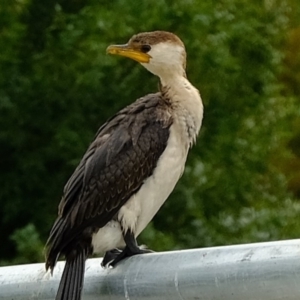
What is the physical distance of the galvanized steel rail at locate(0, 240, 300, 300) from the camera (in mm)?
1570

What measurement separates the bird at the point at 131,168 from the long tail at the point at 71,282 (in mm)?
129

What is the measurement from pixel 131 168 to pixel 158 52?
44cm

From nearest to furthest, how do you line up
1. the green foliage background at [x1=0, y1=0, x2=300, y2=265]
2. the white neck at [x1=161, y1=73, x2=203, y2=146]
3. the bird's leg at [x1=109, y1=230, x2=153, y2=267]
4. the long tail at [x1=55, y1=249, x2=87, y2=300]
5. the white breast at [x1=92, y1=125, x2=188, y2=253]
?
the long tail at [x1=55, y1=249, x2=87, y2=300], the bird's leg at [x1=109, y1=230, x2=153, y2=267], the white breast at [x1=92, y1=125, x2=188, y2=253], the white neck at [x1=161, y1=73, x2=203, y2=146], the green foliage background at [x1=0, y1=0, x2=300, y2=265]

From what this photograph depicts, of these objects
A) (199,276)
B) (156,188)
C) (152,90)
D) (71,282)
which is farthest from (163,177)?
(152,90)

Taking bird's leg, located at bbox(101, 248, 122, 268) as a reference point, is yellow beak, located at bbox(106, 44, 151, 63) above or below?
above

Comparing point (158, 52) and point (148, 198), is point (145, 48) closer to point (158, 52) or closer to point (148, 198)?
point (158, 52)

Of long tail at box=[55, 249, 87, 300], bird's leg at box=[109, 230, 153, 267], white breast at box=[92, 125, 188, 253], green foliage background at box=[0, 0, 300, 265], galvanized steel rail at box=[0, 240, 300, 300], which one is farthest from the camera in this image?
green foliage background at box=[0, 0, 300, 265]


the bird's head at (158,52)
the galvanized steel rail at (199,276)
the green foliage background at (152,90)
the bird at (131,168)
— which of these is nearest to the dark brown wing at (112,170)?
the bird at (131,168)

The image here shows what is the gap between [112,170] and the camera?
2.72 meters

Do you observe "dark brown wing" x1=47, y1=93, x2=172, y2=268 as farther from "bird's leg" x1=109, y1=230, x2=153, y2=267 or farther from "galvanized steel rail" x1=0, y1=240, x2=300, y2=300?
"galvanized steel rail" x1=0, y1=240, x2=300, y2=300

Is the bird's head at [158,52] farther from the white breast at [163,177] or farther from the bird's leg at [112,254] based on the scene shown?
the bird's leg at [112,254]

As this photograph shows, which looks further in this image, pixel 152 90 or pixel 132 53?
pixel 152 90

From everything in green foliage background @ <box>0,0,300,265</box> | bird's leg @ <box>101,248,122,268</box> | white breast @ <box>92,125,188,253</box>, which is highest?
white breast @ <box>92,125,188,253</box>

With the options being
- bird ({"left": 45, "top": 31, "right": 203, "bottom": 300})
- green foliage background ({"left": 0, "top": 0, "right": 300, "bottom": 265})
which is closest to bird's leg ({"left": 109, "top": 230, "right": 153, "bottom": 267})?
bird ({"left": 45, "top": 31, "right": 203, "bottom": 300})
